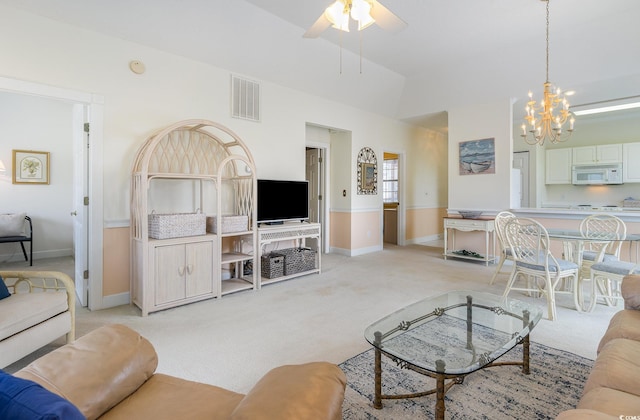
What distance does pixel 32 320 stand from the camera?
204cm

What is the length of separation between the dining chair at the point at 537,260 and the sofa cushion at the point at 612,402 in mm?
2071

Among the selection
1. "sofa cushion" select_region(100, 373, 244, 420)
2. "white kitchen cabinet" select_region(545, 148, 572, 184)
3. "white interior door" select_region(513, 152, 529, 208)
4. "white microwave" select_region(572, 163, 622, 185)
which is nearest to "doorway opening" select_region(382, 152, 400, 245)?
"white interior door" select_region(513, 152, 529, 208)

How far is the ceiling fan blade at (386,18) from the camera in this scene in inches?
84.0

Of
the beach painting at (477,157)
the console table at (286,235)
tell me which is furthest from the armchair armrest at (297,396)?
the beach painting at (477,157)

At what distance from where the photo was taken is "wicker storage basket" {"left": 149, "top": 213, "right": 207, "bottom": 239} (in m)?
3.12

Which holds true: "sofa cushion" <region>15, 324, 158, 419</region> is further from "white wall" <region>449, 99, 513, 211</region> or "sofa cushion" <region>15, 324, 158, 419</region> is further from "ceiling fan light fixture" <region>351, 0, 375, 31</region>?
"white wall" <region>449, 99, 513, 211</region>

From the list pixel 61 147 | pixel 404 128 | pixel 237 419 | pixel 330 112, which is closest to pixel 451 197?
pixel 404 128

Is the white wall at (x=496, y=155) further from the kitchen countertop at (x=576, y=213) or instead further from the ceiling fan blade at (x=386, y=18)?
the ceiling fan blade at (x=386, y=18)

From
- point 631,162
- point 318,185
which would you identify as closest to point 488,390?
point 318,185

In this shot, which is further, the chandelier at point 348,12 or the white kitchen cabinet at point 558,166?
the white kitchen cabinet at point 558,166

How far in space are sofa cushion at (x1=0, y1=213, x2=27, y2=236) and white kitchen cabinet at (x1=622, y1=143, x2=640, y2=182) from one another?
10647mm

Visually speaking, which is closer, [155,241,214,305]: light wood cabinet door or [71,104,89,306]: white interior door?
[155,241,214,305]: light wood cabinet door

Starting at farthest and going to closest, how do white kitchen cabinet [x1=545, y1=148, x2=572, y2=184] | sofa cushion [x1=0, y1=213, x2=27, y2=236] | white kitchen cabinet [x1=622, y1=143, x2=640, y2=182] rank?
white kitchen cabinet [x1=545, y1=148, x2=572, y2=184]
white kitchen cabinet [x1=622, y1=143, x2=640, y2=182]
sofa cushion [x1=0, y1=213, x2=27, y2=236]

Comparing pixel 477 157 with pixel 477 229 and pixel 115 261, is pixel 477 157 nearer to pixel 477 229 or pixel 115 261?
pixel 477 229
